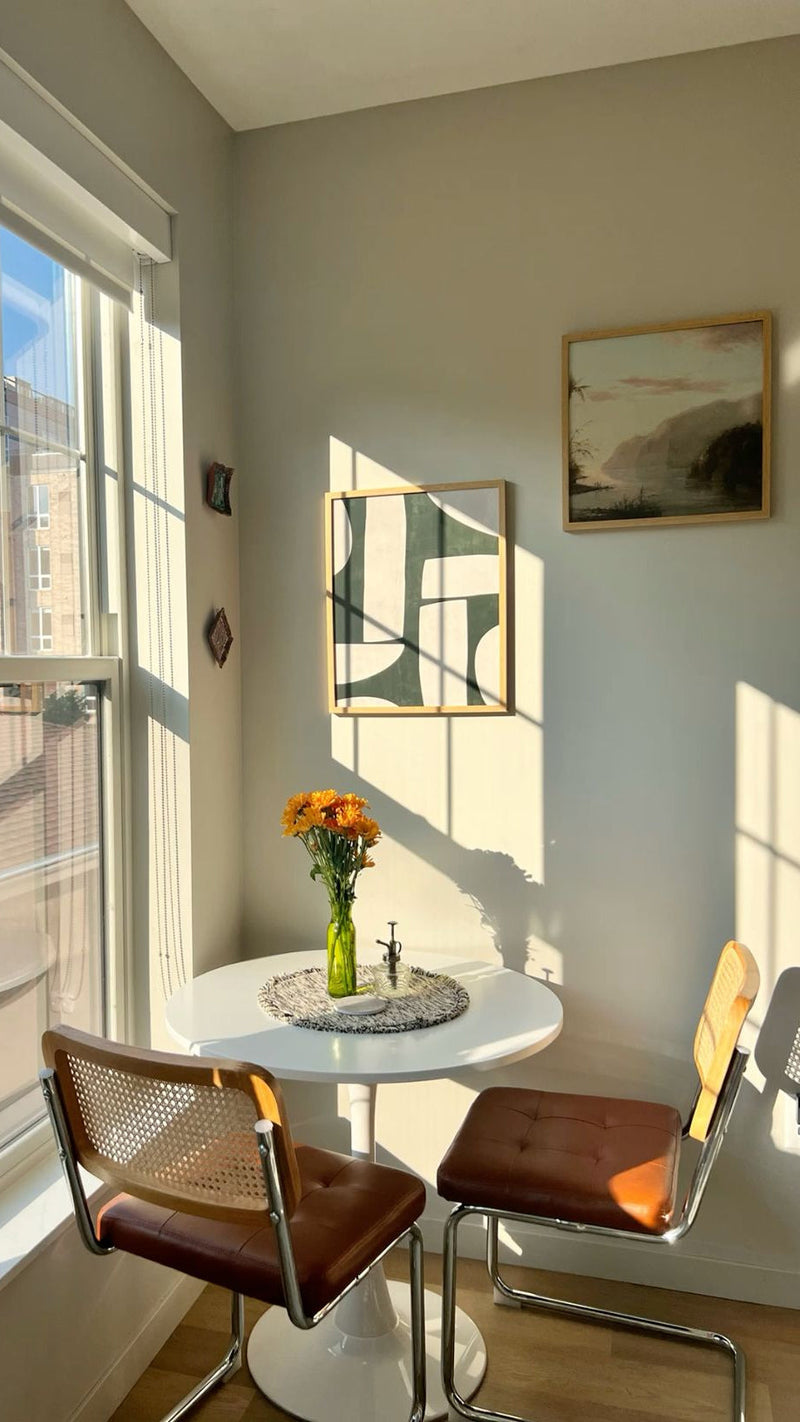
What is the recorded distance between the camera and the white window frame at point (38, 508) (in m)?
1.98

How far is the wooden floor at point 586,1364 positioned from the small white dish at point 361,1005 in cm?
77

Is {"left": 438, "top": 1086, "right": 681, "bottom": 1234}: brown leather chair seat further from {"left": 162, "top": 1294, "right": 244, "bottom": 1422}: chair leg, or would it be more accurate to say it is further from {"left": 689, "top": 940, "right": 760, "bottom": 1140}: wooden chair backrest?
{"left": 162, "top": 1294, "right": 244, "bottom": 1422}: chair leg

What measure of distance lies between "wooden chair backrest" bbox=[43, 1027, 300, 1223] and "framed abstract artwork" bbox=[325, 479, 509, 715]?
46.5 inches

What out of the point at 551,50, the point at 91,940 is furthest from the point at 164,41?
the point at 91,940

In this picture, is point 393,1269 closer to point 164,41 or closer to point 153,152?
point 153,152

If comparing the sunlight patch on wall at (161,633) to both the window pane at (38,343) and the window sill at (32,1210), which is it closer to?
the window pane at (38,343)

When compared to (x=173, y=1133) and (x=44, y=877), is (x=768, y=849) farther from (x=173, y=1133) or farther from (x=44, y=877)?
(x=44, y=877)

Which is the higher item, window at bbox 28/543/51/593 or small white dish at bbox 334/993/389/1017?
window at bbox 28/543/51/593

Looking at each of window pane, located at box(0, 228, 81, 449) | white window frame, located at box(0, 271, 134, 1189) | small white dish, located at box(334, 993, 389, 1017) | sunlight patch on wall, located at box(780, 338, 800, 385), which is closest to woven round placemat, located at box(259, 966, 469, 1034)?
small white dish, located at box(334, 993, 389, 1017)

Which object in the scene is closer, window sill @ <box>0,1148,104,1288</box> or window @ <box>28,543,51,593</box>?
window sill @ <box>0,1148,104,1288</box>

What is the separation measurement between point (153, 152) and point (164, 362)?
0.42 m

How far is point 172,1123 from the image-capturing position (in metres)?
1.48

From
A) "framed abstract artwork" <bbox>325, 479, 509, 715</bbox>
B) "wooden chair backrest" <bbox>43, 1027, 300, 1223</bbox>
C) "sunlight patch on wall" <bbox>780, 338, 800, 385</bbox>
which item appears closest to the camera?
"wooden chair backrest" <bbox>43, 1027, 300, 1223</bbox>

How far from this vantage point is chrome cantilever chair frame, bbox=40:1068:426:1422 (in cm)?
142
